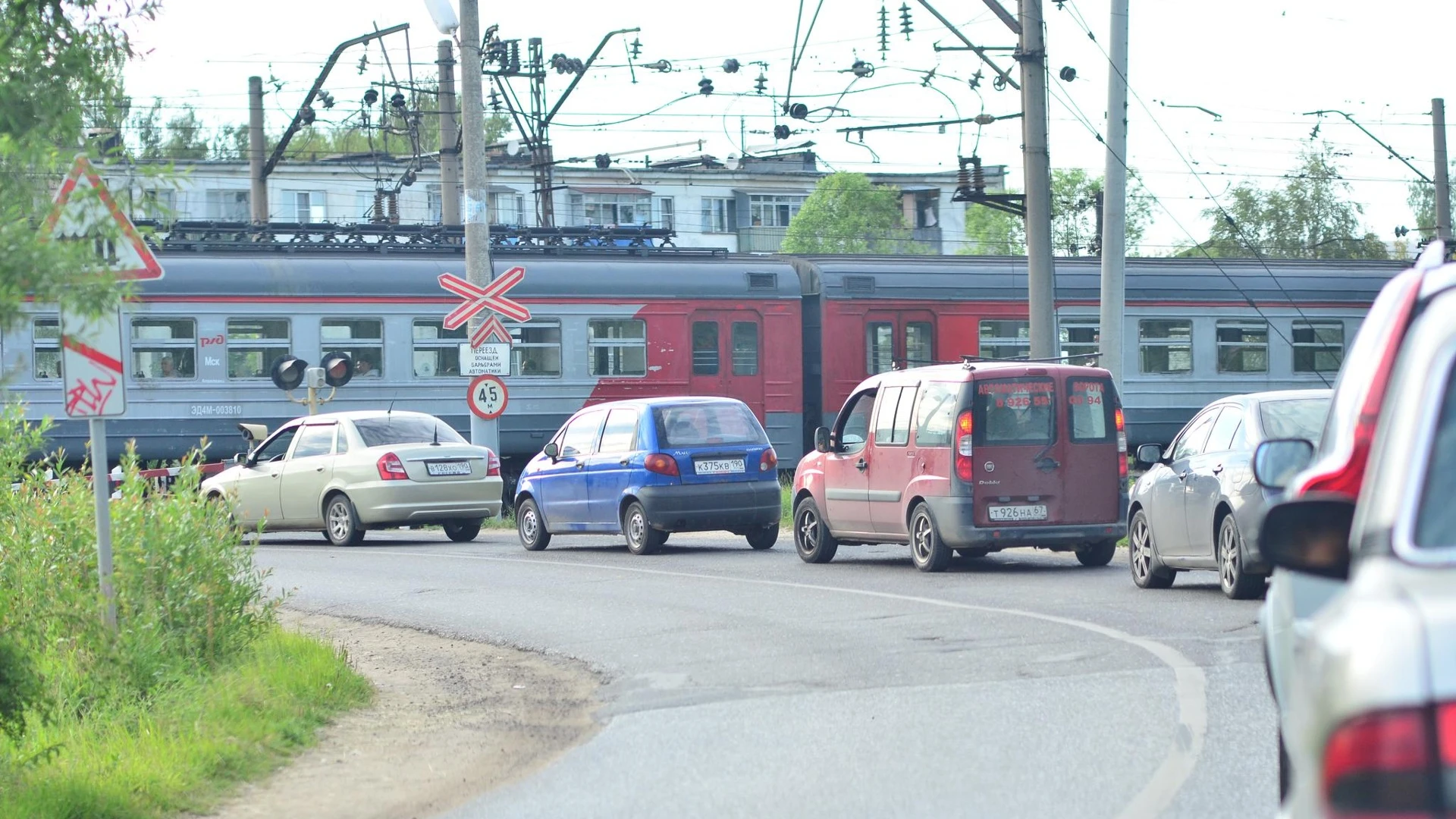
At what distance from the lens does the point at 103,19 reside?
669cm

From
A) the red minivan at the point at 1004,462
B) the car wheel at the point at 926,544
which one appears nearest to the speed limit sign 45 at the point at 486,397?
the red minivan at the point at 1004,462

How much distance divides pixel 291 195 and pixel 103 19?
70357 mm

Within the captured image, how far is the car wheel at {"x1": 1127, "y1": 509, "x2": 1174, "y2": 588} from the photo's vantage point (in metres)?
14.2

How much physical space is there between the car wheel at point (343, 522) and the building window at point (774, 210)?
63812mm

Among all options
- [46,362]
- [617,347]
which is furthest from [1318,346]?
[46,362]

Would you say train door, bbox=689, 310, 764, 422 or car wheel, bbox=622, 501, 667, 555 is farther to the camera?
train door, bbox=689, 310, 764, 422

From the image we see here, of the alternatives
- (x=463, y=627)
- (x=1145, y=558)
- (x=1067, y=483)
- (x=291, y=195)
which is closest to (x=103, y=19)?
(x=463, y=627)

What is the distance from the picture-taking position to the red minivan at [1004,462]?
15789 mm

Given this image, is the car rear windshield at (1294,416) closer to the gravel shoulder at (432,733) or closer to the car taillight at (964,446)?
the car taillight at (964,446)

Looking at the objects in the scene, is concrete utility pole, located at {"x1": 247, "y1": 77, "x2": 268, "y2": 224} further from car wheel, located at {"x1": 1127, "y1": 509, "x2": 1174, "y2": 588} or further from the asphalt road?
car wheel, located at {"x1": 1127, "y1": 509, "x2": 1174, "y2": 588}

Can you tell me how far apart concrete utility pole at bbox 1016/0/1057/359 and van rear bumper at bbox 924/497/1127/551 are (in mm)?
6227

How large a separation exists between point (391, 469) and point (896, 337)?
11.3m

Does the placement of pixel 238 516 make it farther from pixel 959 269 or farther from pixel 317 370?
pixel 959 269

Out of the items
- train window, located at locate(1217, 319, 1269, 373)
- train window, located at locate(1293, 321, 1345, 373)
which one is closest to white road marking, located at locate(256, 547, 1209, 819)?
train window, located at locate(1217, 319, 1269, 373)
